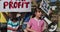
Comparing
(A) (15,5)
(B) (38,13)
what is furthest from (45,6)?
(A) (15,5)

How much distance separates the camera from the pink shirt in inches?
49.8

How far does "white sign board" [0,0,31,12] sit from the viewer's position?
1225mm

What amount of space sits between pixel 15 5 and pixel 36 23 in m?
0.21

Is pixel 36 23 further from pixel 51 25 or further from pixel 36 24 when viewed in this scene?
pixel 51 25

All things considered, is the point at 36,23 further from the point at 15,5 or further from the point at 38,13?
the point at 15,5

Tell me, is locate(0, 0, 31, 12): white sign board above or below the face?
above

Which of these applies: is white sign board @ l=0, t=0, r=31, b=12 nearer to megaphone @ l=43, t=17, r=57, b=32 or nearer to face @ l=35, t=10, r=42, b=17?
face @ l=35, t=10, r=42, b=17

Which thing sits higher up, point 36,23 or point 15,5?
point 15,5

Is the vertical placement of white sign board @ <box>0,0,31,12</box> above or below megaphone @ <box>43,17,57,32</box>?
above

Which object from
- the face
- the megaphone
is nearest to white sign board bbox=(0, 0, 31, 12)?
the face

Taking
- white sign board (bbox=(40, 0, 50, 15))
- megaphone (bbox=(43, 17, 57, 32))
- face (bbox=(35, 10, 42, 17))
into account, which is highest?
white sign board (bbox=(40, 0, 50, 15))

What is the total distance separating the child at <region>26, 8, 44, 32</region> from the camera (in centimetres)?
126

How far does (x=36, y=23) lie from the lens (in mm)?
1271

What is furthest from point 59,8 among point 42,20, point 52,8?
point 42,20
